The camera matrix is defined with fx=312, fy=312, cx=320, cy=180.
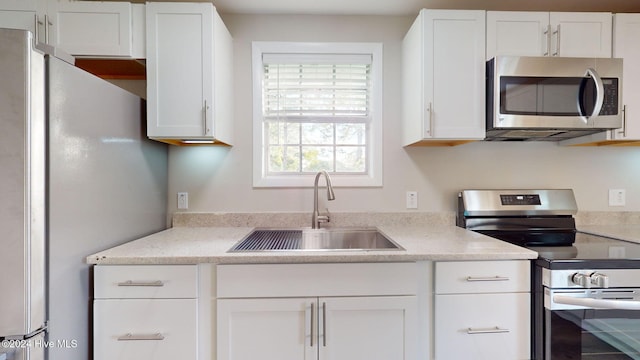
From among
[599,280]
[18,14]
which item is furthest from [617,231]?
[18,14]

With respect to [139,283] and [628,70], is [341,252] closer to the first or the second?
[139,283]

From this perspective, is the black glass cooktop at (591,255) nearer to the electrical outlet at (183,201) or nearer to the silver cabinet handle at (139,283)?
the silver cabinet handle at (139,283)

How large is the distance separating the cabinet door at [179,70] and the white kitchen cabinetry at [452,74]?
3.81ft

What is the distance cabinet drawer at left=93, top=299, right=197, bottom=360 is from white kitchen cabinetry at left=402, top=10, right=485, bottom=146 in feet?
4.84

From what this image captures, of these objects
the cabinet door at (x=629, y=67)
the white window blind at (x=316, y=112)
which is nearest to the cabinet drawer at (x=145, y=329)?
the white window blind at (x=316, y=112)

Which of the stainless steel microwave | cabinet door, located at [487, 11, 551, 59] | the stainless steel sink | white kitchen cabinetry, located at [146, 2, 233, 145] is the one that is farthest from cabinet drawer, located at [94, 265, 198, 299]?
cabinet door, located at [487, 11, 551, 59]

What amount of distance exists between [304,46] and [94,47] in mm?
1156

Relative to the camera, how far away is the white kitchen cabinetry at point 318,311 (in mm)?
1302

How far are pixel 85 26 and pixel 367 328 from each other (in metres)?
2.04

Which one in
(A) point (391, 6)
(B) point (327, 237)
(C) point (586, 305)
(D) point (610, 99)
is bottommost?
(C) point (586, 305)

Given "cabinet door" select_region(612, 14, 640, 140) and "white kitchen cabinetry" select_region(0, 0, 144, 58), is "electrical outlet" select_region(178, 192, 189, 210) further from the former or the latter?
"cabinet door" select_region(612, 14, 640, 140)

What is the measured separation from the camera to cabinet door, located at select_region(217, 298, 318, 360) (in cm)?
130

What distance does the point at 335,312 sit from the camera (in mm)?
1317

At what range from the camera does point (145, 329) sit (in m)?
1.28
